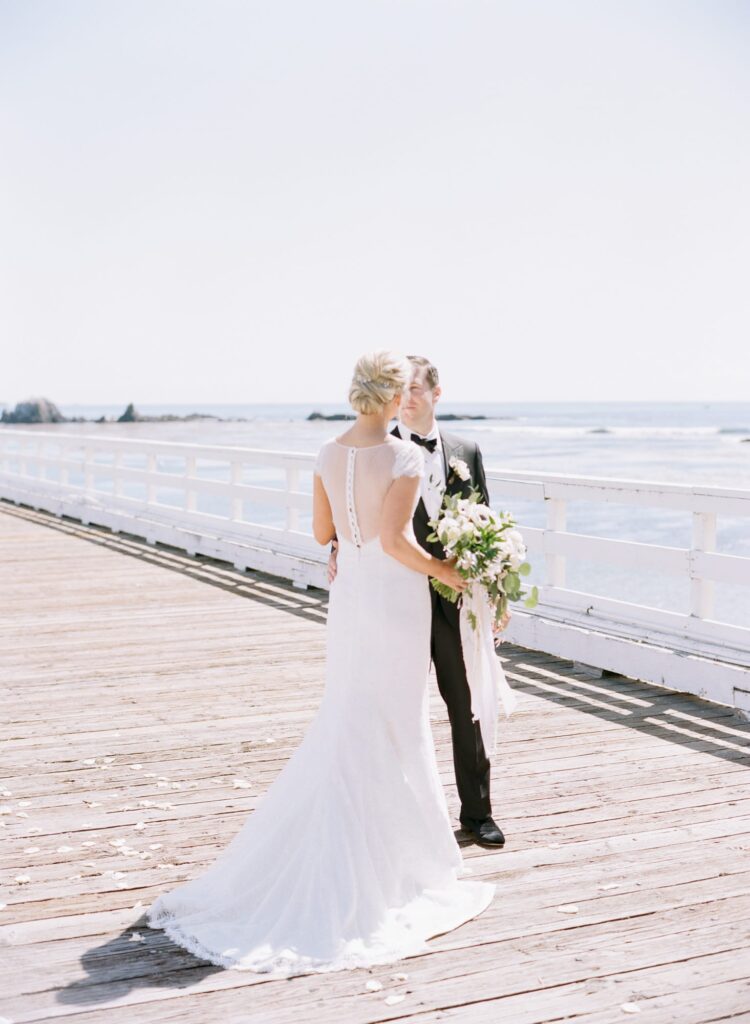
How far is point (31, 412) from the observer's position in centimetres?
10094

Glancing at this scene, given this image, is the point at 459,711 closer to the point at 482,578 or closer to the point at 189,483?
the point at 482,578

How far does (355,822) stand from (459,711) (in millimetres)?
855

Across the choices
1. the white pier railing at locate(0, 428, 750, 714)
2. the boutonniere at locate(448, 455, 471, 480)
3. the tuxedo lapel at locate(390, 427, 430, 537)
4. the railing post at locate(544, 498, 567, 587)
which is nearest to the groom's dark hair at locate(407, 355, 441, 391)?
the boutonniere at locate(448, 455, 471, 480)

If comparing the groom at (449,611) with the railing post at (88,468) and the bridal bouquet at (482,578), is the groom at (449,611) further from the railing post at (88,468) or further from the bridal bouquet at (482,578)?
the railing post at (88,468)

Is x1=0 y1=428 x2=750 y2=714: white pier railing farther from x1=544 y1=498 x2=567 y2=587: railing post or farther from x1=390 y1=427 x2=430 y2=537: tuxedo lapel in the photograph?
x1=390 y1=427 x2=430 y2=537: tuxedo lapel

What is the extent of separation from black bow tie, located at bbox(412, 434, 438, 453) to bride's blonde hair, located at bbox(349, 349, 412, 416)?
2.19 feet

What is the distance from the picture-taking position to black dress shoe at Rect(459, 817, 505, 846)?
460 cm

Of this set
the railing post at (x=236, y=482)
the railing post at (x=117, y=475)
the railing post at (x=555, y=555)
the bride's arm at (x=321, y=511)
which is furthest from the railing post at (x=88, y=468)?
the bride's arm at (x=321, y=511)

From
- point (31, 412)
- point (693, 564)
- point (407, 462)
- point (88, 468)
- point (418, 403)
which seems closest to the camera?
point (407, 462)

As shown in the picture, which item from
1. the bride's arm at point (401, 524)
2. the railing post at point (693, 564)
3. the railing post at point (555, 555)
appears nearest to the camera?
the bride's arm at point (401, 524)

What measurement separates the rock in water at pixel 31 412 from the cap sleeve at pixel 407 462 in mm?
100822

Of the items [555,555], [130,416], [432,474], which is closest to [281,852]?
[432,474]

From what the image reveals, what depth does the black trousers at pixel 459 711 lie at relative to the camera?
456cm

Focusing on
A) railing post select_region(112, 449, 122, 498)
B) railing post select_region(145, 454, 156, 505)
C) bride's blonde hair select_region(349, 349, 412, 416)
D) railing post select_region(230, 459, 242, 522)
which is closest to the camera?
bride's blonde hair select_region(349, 349, 412, 416)
